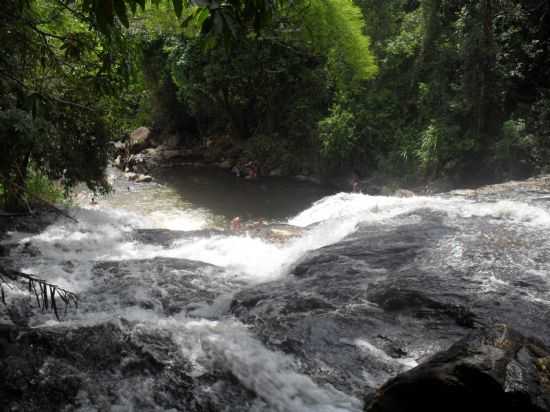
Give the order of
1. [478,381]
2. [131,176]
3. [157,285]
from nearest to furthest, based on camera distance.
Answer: [478,381] → [157,285] → [131,176]

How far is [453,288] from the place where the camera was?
6367mm

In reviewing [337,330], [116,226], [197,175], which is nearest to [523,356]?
[337,330]

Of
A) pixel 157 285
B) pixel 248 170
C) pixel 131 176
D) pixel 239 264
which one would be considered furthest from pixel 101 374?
pixel 248 170

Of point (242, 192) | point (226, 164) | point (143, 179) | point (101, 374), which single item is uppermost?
point (226, 164)

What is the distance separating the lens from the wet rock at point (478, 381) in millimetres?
3248

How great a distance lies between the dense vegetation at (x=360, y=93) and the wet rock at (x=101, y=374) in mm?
4955

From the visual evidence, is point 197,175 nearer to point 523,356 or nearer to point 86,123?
point 86,123

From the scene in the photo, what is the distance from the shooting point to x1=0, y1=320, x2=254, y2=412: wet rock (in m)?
4.14

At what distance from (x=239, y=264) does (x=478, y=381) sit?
19.2 ft

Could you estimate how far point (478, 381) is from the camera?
11.0 ft

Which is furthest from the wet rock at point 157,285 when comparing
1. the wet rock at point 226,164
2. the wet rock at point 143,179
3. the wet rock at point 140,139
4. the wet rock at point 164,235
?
the wet rock at point 140,139

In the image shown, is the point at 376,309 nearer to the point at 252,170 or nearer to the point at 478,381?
the point at 478,381

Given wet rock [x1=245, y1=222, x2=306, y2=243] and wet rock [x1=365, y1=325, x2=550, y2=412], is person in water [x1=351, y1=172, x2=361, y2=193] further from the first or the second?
wet rock [x1=365, y1=325, x2=550, y2=412]

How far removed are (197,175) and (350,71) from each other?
23.7ft
